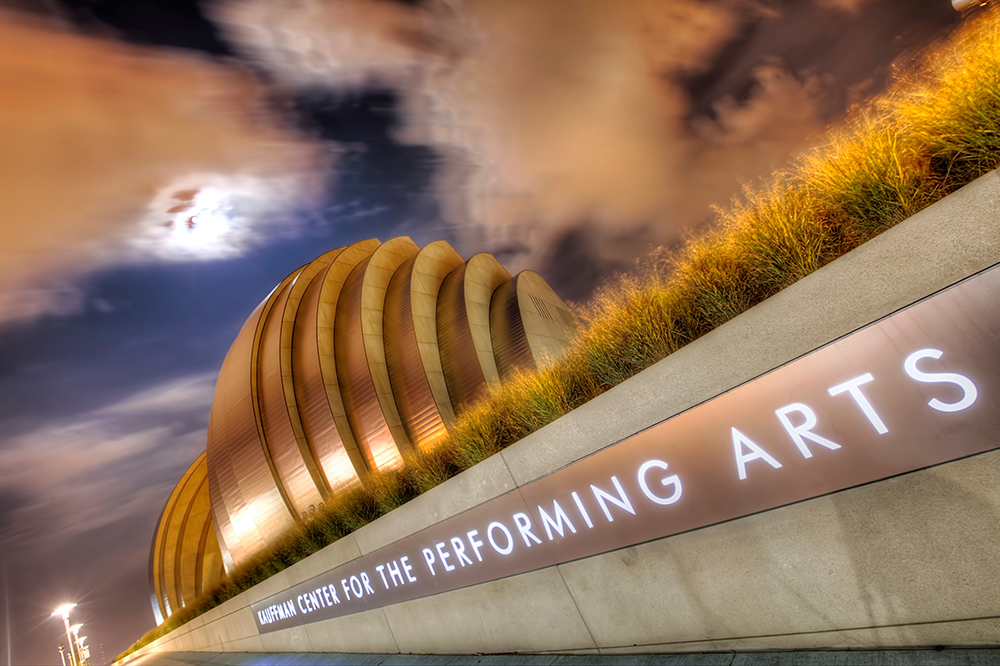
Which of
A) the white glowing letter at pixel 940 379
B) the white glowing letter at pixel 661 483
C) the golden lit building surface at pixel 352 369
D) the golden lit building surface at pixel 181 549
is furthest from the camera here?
the golden lit building surface at pixel 181 549

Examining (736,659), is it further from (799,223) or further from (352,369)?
(352,369)

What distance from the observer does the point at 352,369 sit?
1448cm

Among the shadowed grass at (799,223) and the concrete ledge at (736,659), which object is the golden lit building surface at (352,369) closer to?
the concrete ledge at (736,659)

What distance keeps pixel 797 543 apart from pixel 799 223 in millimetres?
2327

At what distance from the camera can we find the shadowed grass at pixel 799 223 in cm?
301

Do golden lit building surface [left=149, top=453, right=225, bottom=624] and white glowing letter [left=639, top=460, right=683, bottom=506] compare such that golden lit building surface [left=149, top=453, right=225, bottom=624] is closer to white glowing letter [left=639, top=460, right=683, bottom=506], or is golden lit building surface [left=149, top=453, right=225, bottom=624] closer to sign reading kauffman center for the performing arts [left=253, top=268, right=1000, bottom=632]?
sign reading kauffman center for the performing arts [left=253, top=268, right=1000, bottom=632]

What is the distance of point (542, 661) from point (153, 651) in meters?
27.7

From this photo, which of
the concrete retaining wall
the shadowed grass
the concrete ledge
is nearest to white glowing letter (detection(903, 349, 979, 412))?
the concrete retaining wall

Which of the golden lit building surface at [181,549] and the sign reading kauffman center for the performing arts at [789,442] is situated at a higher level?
the golden lit building surface at [181,549]

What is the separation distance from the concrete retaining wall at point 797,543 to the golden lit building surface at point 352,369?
27.1 ft

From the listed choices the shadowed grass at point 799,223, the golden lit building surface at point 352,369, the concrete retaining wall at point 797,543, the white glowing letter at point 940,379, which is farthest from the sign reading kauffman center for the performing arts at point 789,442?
the golden lit building surface at point 352,369

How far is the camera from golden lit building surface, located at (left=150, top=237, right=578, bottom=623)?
1361 centimetres

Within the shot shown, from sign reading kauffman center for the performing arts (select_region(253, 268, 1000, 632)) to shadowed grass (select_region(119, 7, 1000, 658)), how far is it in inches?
31.8

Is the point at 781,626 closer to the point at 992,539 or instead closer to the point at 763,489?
the point at 763,489
